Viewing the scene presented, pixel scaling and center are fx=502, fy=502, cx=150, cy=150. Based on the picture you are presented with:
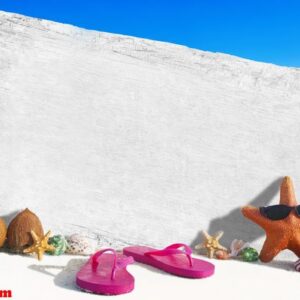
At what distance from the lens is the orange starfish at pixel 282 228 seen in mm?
2887

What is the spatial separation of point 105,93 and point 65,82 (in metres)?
0.26

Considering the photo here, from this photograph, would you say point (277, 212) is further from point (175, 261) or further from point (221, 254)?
point (175, 261)

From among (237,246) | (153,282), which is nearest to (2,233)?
(153,282)

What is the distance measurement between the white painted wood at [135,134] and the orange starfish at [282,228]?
0.24 metres

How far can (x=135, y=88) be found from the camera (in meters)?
3.27

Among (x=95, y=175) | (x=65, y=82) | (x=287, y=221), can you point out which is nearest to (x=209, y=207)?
(x=287, y=221)

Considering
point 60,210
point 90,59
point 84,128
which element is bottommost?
point 60,210

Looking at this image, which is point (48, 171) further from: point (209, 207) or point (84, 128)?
point (209, 207)

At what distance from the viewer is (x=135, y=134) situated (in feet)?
10.6

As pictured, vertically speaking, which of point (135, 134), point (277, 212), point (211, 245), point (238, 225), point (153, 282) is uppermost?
point (135, 134)

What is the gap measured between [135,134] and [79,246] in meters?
0.81

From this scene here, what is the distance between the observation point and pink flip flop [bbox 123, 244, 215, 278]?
2430 mm

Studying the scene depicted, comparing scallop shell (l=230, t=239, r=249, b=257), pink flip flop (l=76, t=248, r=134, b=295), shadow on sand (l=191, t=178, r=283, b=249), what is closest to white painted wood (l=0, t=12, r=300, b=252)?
shadow on sand (l=191, t=178, r=283, b=249)

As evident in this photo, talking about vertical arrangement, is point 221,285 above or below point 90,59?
below
